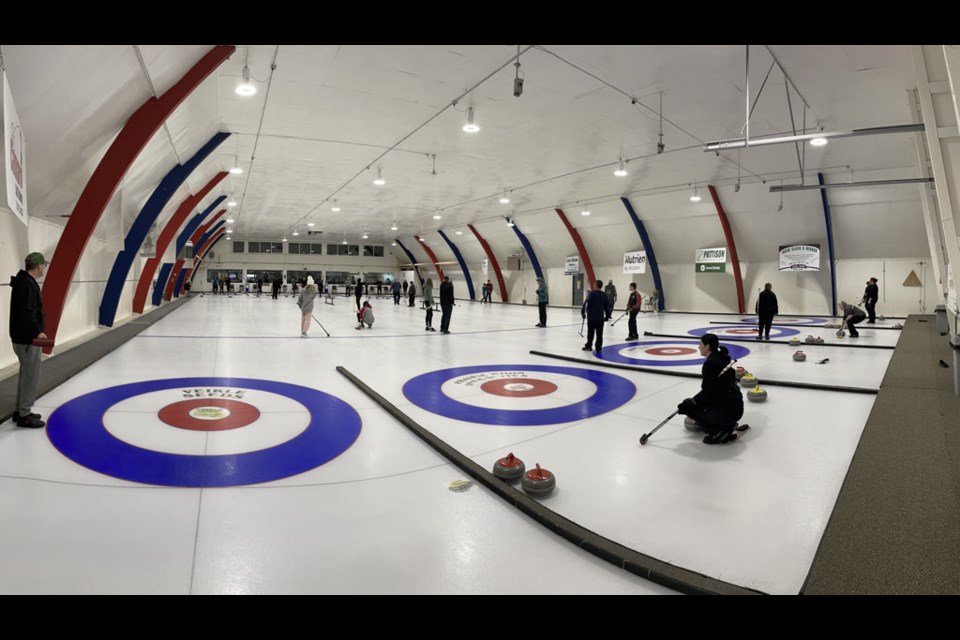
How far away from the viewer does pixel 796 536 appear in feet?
8.79

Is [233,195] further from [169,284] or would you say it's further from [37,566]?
[37,566]

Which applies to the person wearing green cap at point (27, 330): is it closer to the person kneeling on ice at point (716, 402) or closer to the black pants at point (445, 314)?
the person kneeling on ice at point (716, 402)

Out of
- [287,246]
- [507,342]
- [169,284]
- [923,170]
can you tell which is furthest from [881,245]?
[287,246]

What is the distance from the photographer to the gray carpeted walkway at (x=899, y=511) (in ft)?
7.07

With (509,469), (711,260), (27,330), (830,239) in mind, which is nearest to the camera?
(509,469)

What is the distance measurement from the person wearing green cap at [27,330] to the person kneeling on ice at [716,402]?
5980mm

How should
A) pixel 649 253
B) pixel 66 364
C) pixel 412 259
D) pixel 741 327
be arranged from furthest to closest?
pixel 412 259 < pixel 649 253 < pixel 741 327 < pixel 66 364

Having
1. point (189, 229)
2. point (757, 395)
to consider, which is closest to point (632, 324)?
point (757, 395)

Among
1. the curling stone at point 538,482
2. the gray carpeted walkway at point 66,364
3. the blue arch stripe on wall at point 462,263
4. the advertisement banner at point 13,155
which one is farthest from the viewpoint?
the blue arch stripe on wall at point 462,263

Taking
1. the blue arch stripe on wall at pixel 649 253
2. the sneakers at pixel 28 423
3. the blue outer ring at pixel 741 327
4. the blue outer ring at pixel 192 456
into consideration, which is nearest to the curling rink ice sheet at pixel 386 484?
the blue outer ring at pixel 192 456

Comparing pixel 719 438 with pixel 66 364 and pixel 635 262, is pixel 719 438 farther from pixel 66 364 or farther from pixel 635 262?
pixel 635 262

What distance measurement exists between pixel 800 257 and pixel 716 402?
1950cm

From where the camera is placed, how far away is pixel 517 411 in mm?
5418
